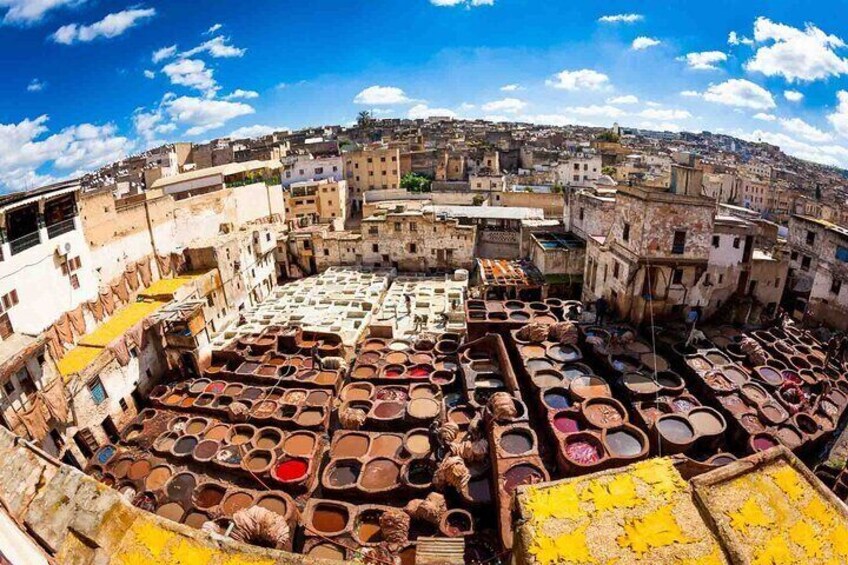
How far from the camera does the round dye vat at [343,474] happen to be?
1685 cm

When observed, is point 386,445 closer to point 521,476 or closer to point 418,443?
point 418,443

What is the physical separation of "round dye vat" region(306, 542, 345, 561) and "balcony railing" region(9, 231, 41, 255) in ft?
58.3

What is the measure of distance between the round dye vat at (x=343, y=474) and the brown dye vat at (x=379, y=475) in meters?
0.40

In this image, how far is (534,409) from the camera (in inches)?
739

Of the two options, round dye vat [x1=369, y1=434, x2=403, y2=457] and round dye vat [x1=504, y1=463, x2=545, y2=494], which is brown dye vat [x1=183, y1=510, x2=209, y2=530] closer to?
round dye vat [x1=369, y1=434, x2=403, y2=457]

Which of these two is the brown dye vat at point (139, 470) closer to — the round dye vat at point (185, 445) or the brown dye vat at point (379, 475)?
the round dye vat at point (185, 445)

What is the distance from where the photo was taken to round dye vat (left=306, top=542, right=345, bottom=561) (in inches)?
557

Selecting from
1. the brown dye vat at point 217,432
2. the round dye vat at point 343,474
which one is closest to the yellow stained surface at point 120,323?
the brown dye vat at point 217,432

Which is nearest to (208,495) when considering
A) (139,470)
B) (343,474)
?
(139,470)

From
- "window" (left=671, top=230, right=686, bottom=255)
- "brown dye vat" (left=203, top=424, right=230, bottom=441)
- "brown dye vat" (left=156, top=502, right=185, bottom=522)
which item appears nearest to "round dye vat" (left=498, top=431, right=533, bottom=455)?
"brown dye vat" (left=156, top=502, right=185, bottom=522)

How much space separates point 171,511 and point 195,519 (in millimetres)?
1441

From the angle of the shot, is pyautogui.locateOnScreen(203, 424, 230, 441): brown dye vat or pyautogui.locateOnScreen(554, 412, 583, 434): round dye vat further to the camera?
pyautogui.locateOnScreen(203, 424, 230, 441): brown dye vat

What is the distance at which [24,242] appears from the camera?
19.5m

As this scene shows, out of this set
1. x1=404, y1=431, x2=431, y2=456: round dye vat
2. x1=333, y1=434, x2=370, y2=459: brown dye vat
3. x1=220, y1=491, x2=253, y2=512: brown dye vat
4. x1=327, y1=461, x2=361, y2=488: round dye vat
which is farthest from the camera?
x1=333, y1=434, x2=370, y2=459: brown dye vat
